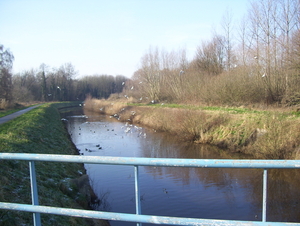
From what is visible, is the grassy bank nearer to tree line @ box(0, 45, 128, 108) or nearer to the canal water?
the canal water

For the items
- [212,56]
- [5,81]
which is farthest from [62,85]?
[212,56]

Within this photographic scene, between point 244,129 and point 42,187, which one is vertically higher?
point 244,129

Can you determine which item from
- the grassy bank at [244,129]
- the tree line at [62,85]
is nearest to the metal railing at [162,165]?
the grassy bank at [244,129]

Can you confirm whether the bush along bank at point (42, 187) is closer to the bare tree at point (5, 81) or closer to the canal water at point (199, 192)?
the canal water at point (199, 192)

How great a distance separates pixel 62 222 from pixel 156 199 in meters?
4.04

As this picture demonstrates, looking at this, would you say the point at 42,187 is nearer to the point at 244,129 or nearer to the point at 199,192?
the point at 199,192

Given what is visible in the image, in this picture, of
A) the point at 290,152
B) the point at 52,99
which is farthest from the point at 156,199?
the point at 52,99

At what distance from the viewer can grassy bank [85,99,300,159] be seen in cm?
1134

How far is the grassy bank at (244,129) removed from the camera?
11.3 meters

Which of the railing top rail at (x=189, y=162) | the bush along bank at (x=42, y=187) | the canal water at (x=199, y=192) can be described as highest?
the railing top rail at (x=189, y=162)

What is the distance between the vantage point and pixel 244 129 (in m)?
14.2

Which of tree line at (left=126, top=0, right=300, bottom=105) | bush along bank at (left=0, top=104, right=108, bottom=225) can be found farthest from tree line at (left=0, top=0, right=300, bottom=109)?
bush along bank at (left=0, top=104, right=108, bottom=225)

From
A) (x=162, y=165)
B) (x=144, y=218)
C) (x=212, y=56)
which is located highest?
(x=212, y=56)

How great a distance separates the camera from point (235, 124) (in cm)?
1518
